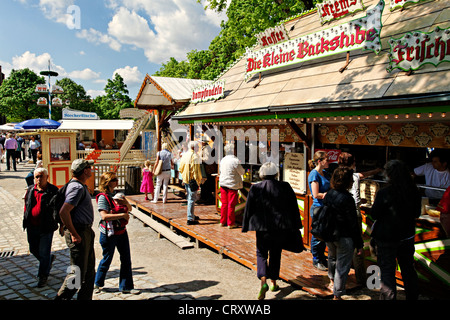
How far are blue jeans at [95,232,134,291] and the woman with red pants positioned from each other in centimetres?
328

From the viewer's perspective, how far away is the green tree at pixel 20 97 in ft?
145

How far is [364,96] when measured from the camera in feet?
17.2

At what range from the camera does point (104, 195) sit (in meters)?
4.75

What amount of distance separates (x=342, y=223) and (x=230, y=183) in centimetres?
375

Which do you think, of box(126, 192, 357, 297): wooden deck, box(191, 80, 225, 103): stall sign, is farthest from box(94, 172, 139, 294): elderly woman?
box(191, 80, 225, 103): stall sign

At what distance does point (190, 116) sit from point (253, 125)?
210 cm

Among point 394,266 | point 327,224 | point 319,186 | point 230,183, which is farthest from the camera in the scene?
point 230,183

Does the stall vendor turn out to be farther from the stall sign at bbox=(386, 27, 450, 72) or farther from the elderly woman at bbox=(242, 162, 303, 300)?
the elderly woman at bbox=(242, 162, 303, 300)

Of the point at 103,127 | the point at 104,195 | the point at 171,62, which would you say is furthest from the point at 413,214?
the point at 171,62

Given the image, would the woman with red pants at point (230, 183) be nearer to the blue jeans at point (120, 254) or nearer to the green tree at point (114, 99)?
the blue jeans at point (120, 254)

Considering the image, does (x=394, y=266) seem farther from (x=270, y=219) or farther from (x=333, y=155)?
(x=333, y=155)

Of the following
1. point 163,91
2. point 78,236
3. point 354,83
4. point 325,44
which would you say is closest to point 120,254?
point 78,236

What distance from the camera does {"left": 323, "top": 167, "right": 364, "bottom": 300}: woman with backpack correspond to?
4262mm

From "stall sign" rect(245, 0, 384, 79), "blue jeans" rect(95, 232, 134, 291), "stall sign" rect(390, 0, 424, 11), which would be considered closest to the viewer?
"blue jeans" rect(95, 232, 134, 291)
